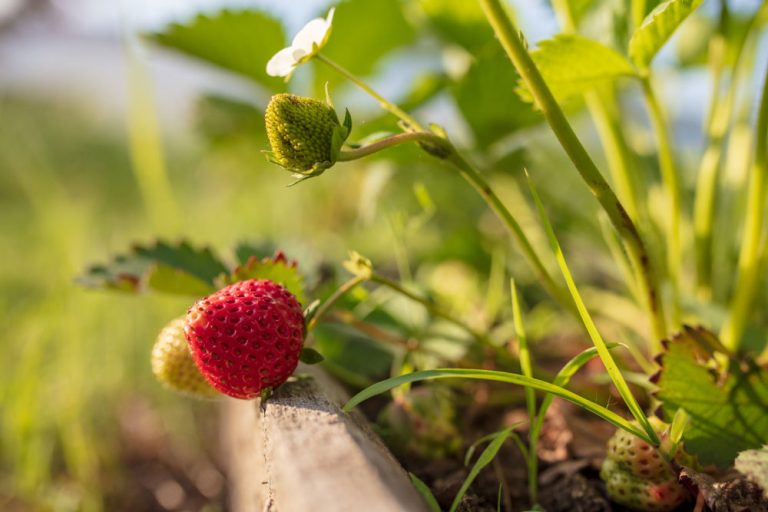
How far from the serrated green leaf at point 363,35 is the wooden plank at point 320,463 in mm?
504

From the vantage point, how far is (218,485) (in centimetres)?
86

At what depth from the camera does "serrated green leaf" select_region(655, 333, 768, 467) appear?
415 mm

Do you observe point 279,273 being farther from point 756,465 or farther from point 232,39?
point 232,39

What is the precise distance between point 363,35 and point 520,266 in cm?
40

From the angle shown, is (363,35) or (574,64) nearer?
(574,64)

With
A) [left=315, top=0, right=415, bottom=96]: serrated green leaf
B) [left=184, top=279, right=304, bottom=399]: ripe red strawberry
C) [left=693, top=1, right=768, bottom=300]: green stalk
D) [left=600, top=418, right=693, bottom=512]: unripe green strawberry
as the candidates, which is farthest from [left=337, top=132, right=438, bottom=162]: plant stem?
[left=315, top=0, right=415, bottom=96]: serrated green leaf

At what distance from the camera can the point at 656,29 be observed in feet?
1.37

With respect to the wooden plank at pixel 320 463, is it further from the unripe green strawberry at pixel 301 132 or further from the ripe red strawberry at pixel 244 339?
the unripe green strawberry at pixel 301 132

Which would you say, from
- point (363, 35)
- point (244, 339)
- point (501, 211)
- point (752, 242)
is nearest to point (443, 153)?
point (501, 211)

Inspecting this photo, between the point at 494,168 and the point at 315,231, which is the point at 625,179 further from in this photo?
the point at 315,231

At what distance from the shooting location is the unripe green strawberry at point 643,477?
1.39 feet

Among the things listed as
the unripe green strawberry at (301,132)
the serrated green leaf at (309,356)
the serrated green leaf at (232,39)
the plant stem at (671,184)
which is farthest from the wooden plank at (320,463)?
the serrated green leaf at (232,39)

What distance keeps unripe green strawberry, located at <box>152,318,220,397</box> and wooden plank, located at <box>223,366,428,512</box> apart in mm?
65

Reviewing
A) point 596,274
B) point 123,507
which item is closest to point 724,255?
point 596,274
